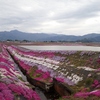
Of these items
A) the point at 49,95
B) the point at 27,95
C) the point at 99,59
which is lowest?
the point at 49,95

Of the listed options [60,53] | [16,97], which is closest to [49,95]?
[16,97]

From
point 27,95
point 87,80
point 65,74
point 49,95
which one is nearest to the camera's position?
point 27,95

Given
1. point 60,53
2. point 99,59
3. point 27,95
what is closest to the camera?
point 27,95

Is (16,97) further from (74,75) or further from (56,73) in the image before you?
(56,73)

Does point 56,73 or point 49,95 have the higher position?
point 56,73

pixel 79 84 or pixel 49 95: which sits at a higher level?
pixel 79 84

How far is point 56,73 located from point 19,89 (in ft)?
41.8

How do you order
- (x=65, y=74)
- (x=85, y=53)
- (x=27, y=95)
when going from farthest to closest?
(x=85, y=53) → (x=65, y=74) → (x=27, y=95)

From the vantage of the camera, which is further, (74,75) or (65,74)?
(65,74)

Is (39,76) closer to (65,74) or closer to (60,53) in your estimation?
(65,74)

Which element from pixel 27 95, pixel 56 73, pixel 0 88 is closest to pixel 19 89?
pixel 27 95

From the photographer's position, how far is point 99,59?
33.8 metres

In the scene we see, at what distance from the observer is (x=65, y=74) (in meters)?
28.5

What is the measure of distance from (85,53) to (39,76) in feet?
55.0
